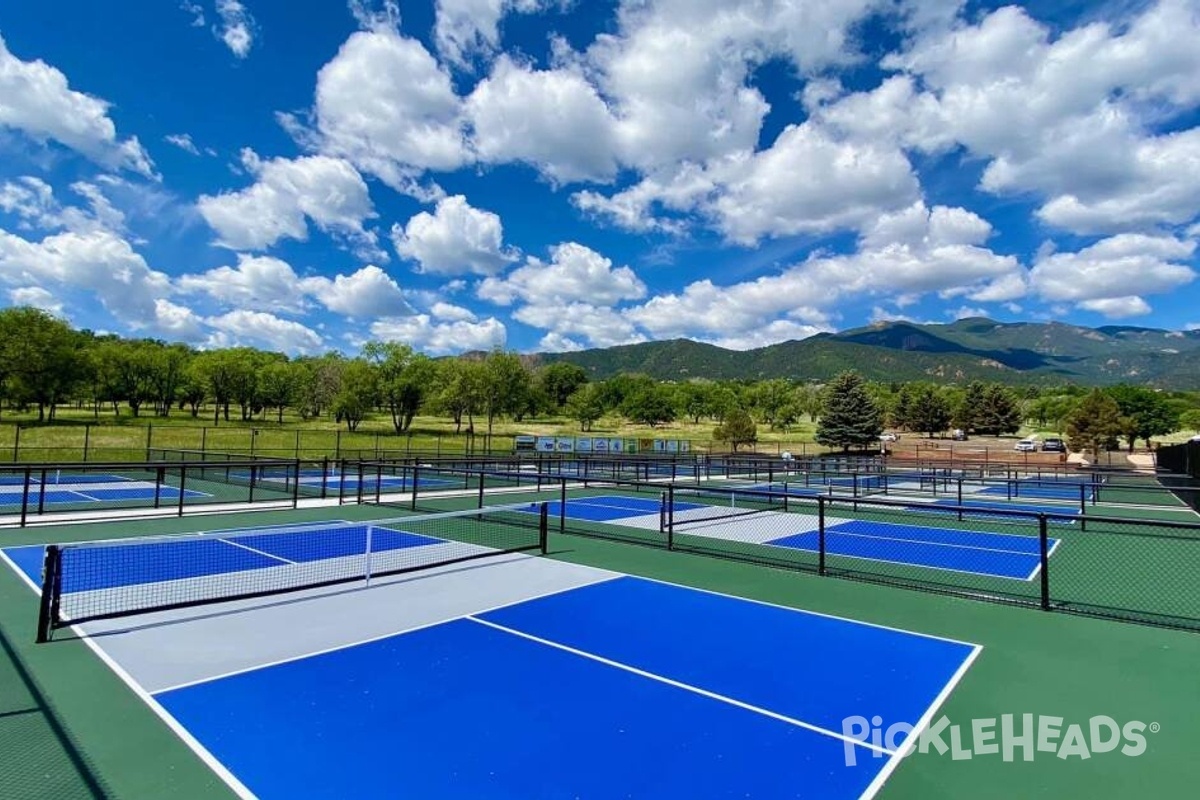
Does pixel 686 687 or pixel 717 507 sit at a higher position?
pixel 686 687

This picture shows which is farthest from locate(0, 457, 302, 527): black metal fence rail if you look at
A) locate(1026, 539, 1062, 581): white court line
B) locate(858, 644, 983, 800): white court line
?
locate(1026, 539, 1062, 581): white court line

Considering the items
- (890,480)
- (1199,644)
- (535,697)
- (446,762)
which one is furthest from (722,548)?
(890,480)

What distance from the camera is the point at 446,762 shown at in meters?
4.31

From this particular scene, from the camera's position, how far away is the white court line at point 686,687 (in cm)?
476

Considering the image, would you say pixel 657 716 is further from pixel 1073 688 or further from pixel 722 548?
pixel 722 548

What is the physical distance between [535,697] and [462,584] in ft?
13.5

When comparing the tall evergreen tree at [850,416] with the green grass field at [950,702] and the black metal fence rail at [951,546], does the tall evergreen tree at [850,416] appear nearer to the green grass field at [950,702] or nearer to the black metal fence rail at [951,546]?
the black metal fence rail at [951,546]

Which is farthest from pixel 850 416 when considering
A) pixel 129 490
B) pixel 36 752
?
pixel 36 752

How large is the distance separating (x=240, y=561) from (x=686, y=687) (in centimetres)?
836

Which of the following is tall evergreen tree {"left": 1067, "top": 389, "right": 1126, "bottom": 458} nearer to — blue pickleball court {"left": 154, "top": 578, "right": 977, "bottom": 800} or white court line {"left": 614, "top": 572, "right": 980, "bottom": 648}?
white court line {"left": 614, "top": 572, "right": 980, "bottom": 648}

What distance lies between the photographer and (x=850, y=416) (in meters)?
63.8

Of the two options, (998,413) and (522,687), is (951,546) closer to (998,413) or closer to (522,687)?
(522,687)

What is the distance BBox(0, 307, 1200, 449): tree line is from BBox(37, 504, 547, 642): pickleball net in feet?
122

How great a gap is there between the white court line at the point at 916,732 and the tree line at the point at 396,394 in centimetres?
4222
